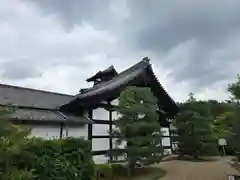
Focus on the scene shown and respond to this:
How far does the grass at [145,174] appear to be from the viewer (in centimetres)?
1206

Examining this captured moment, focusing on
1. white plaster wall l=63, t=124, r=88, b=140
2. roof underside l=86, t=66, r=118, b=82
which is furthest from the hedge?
roof underside l=86, t=66, r=118, b=82

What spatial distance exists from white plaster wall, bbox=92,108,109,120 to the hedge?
14.4 ft

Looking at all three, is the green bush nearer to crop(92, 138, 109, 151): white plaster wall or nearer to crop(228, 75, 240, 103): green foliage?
crop(92, 138, 109, 151): white plaster wall

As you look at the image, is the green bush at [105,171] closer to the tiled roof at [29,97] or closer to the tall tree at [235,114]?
the tiled roof at [29,97]

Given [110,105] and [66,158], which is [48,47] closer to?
[110,105]

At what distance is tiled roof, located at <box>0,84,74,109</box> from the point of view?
12297 mm

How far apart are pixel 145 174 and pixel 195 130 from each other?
486 centimetres

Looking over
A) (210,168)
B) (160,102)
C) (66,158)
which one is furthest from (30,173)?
(160,102)

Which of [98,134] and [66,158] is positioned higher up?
[98,134]

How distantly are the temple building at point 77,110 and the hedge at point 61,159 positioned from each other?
2.25 meters

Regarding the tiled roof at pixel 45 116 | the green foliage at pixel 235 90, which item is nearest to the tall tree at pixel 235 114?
the green foliage at pixel 235 90

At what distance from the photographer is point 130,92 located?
41.2 feet

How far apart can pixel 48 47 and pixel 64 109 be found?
122 inches

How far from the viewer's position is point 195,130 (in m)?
16.0
